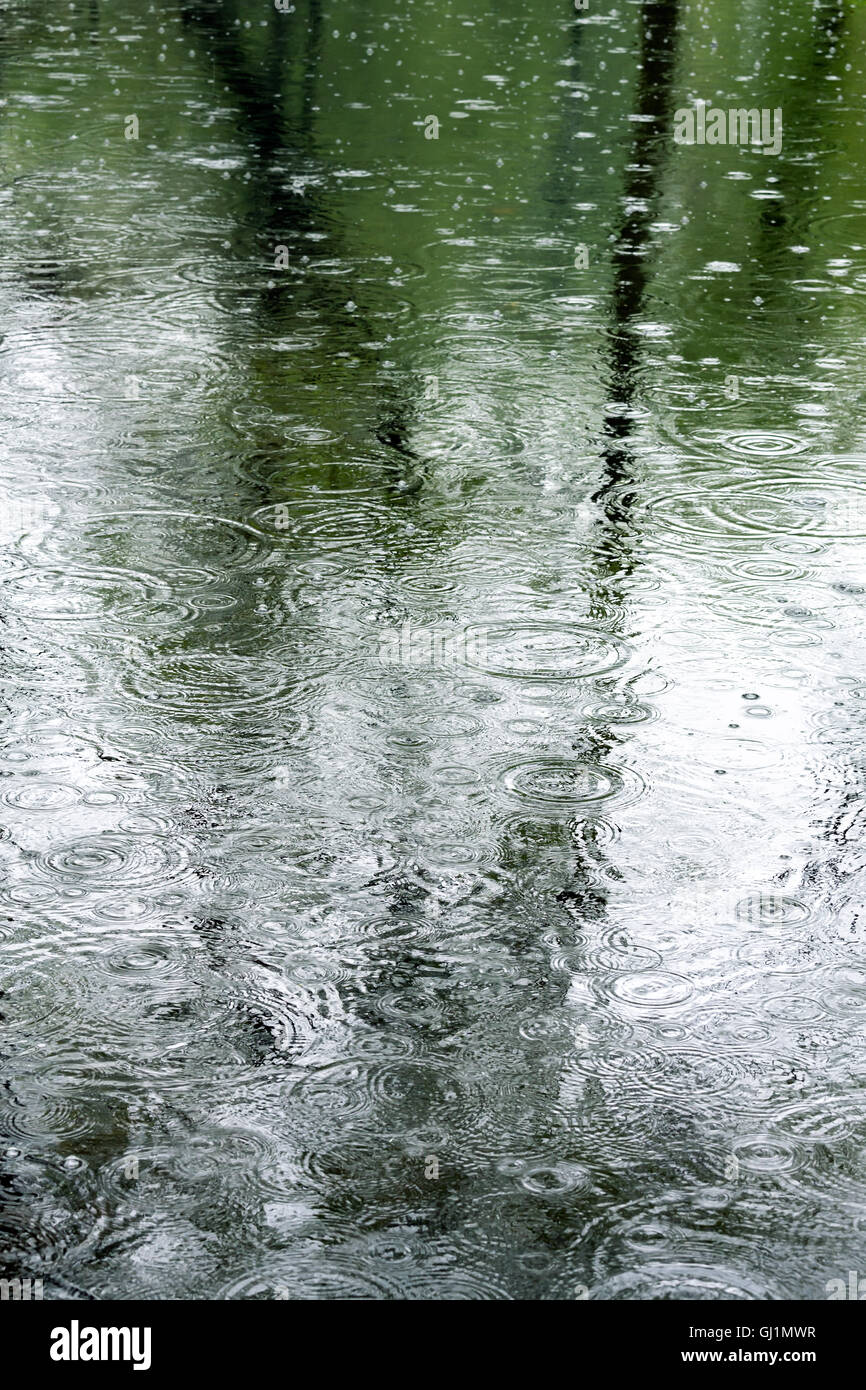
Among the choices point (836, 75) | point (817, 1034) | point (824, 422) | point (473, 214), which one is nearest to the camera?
point (817, 1034)

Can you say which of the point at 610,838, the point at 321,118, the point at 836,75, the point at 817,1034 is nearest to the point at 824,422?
the point at 610,838

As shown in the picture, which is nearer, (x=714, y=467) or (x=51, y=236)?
(x=714, y=467)

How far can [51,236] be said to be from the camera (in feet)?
35.3

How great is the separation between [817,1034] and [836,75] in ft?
58.7

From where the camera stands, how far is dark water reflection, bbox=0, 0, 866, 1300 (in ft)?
10.5

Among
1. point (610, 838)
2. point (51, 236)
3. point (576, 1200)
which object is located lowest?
point (576, 1200)

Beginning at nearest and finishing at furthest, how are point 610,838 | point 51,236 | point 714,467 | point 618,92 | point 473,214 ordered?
1. point 610,838
2. point 714,467
3. point 51,236
4. point 473,214
5. point 618,92

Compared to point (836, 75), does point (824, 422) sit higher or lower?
lower

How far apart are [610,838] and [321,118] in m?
12.6

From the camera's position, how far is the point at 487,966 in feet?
12.6

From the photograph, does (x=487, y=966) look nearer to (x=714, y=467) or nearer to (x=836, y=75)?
(x=714, y=467)

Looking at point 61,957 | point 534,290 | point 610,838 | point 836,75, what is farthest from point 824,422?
point 836,75

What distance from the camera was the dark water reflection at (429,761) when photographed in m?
3.19

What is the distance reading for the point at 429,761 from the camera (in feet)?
15.6
